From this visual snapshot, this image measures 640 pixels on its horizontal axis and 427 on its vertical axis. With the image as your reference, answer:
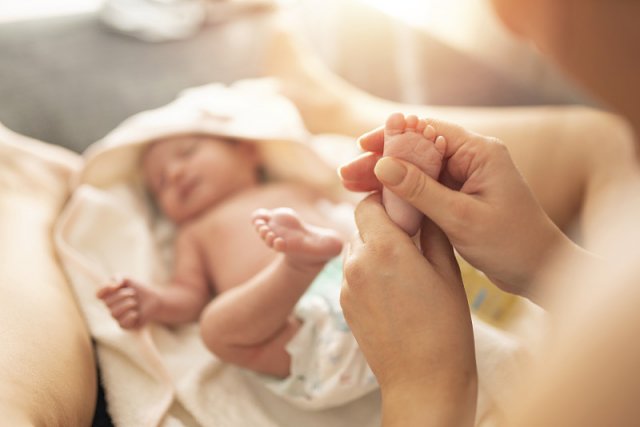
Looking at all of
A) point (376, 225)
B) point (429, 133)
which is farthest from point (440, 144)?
point (376, 225)

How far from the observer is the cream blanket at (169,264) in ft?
3.24

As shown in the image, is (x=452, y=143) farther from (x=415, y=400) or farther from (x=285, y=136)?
(x=285, y=136)

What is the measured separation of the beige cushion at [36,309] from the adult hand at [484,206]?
1.76 ft

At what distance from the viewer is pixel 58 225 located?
125cm

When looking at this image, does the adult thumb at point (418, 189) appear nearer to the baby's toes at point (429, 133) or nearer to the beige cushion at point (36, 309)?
Answer: the baby's toes at point (429, 133)

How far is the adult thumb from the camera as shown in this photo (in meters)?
0.71

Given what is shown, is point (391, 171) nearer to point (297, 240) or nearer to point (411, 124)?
point (411, 124)

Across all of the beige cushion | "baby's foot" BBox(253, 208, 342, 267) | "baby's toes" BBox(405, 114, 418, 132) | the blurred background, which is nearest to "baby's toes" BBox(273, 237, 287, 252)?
"baby's foot" BBox(253, 208, 342, 267)

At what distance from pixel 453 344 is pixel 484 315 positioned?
1.49ft

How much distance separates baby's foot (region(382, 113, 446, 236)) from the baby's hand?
0.53 metres

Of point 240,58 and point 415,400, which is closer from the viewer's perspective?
point 415,400

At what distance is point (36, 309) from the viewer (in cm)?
96

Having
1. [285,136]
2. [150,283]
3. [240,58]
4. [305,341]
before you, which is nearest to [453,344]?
[305,341]

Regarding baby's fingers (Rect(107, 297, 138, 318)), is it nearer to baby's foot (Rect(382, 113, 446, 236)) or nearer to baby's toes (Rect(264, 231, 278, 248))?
baby's toes (Rect(264, 231, 278, 248))
